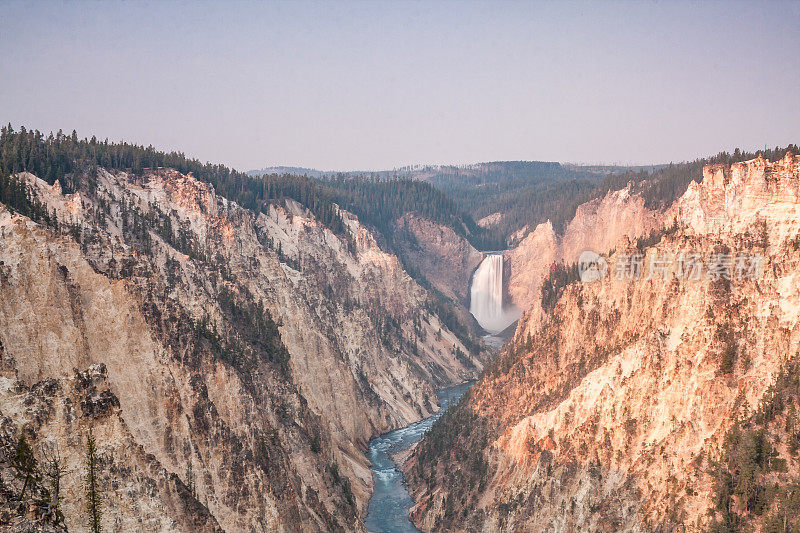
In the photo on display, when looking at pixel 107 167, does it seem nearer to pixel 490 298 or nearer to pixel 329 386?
pixel 329 386

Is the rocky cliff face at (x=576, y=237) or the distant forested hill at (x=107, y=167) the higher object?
the distant forested hill at (x=107, y=167)

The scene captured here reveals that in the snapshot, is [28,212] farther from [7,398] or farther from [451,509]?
[451,509]

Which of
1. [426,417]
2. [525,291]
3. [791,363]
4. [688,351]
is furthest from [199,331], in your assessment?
[525,291]

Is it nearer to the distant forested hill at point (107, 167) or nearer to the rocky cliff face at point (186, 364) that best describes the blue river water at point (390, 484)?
the rocky cliff face at point (186, 364)

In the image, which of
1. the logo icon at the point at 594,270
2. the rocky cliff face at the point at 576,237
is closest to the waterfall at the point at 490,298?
the rocky cliff face at the point at 576,237

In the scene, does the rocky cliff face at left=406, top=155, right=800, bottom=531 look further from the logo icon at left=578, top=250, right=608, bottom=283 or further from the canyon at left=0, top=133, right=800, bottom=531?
the logo icon at left=578, top=250, right=608, bottom=283

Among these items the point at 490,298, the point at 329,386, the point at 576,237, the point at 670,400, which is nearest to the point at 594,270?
the point at 670,400
